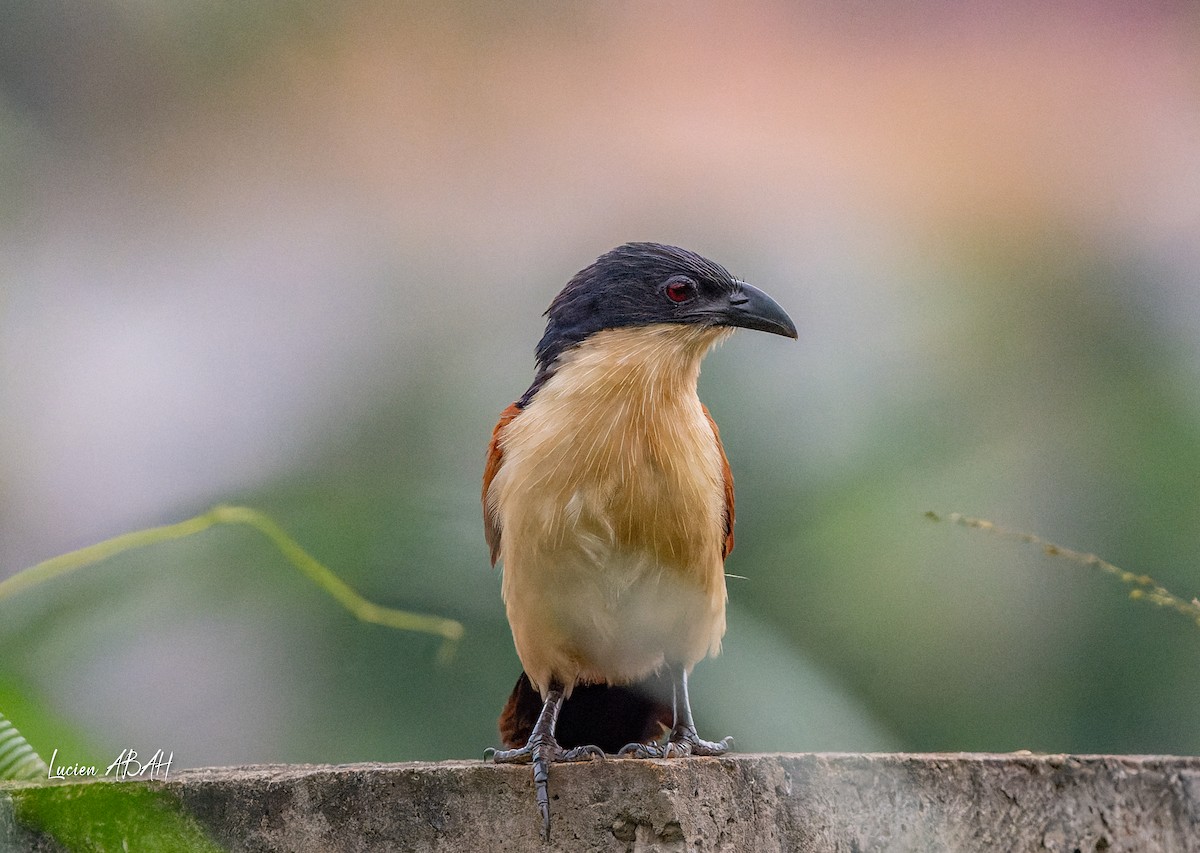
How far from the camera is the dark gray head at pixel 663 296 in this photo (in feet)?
4.87

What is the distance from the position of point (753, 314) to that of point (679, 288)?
0.11 metres

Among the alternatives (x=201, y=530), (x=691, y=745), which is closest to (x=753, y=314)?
(x=691, y=745)

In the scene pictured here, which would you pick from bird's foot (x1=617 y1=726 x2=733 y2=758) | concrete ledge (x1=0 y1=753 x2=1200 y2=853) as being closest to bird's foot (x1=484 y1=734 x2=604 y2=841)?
concrete ledge (x1=0 y1=753 x2=1200 y2=853)

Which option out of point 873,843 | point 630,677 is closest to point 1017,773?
point 873,843

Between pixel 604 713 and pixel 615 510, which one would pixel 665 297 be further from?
pixel 604 713

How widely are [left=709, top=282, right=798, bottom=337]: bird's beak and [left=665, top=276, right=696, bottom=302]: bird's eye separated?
0.05m

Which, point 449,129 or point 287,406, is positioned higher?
point 449,129

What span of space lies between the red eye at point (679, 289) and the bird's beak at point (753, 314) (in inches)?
1.8

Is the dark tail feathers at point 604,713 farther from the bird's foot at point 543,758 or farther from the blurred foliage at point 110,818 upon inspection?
the blurred foliage at point 110,818

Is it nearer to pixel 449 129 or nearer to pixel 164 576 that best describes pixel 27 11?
pixel 449 129

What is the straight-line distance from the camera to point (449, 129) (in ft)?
6.77

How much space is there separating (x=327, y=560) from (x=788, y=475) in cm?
79
